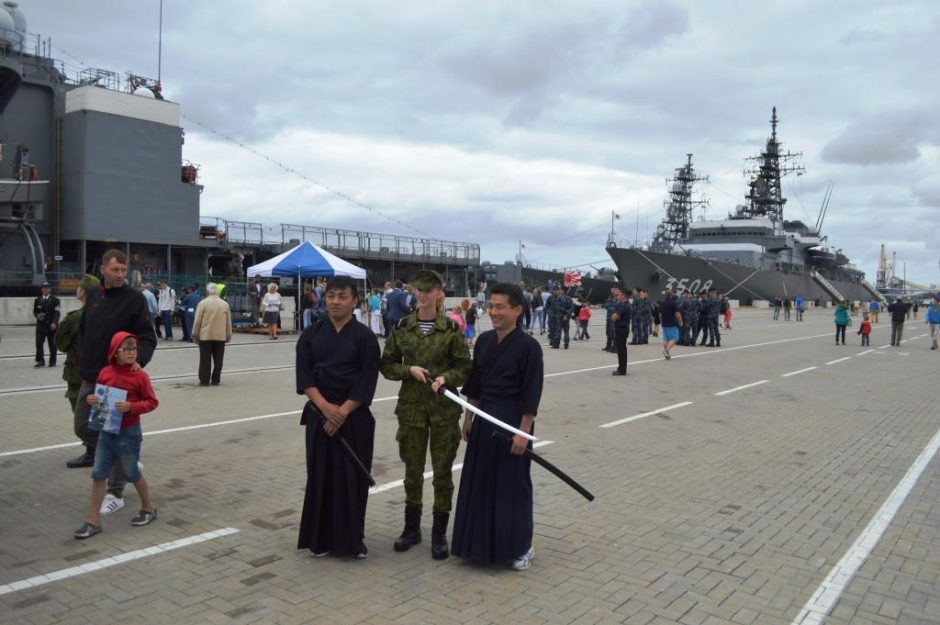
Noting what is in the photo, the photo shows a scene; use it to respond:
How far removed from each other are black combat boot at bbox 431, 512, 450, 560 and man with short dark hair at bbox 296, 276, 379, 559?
438 mm

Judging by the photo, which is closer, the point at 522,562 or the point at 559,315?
the point at 522,562

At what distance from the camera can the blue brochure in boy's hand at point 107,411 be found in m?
4.91

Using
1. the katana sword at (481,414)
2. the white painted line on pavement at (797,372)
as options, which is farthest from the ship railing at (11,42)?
the katana sword at (481,414)

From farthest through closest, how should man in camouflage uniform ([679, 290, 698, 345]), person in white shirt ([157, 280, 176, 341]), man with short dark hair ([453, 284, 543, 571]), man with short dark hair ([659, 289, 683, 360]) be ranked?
1. man in camouflage uniform ([679, 290, 698, 345])
2. person in white shirt ([157, 280, 176, 341])
3. man with short dark hair ([659, 289, 683, 360])
4. man with short dark hair ([453, 284, 543, 571])

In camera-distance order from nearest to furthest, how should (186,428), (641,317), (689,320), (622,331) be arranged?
(186,428)
(622,331)
(641,317)
(689,320)

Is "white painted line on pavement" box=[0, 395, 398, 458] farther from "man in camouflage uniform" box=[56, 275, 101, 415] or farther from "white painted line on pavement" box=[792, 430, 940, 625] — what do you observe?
"white painted line on pavement" box=[792, 430, 940, 625]

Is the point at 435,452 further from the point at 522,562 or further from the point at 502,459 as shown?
the point at 522,562

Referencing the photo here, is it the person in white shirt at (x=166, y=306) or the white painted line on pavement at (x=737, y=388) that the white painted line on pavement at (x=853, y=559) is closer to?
the white painted line on pavement at (x=737, y=388)

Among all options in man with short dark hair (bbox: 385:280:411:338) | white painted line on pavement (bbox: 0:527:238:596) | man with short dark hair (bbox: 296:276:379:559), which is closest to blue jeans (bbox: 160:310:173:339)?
man with short dark hair (bbox: 385:280:411:338)

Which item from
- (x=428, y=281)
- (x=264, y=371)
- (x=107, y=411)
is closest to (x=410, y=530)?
(x=428, y=281)

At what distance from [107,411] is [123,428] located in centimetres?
16

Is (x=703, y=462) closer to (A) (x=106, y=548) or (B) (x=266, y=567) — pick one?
(B) (x=266, y=567)

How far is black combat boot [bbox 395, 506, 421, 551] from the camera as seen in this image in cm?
471

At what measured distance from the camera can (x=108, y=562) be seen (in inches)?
175
